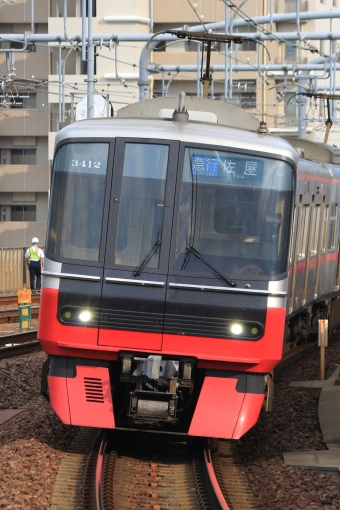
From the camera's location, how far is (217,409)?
8.18m

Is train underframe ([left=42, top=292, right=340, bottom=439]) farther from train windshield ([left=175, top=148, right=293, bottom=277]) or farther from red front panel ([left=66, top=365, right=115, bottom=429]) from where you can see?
train windshield ([left=175, top=148, right=293, bottom=277])

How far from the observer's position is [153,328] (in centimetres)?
802

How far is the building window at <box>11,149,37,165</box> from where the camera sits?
45562mm

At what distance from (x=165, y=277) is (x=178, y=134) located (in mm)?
1200

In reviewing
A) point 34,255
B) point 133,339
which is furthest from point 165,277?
point 34,255

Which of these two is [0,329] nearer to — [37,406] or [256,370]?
[37,406]

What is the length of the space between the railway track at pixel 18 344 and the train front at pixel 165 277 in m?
7.05

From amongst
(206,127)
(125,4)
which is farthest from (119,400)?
(125,4)

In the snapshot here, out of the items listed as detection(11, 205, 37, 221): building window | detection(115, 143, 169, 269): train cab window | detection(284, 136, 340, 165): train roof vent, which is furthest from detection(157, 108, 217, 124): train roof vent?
detection(11, 205, 37, 221): building window

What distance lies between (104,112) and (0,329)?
18.8 ft

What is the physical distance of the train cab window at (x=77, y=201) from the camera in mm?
8227

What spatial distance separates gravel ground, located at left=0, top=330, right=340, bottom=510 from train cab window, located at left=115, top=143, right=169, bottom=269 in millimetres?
1837

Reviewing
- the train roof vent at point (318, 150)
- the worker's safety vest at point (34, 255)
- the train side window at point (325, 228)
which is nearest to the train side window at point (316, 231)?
the train side window at point (325, 228)

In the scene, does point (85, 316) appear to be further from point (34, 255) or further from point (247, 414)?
point (34, 255)
